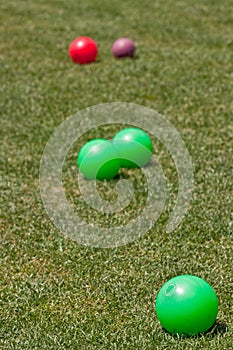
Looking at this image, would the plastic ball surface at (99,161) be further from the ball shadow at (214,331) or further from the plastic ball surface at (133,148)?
the ball shadow at (214,331)

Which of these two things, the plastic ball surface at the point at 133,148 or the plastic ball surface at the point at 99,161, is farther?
the plastic ball surface at the point at 133,148

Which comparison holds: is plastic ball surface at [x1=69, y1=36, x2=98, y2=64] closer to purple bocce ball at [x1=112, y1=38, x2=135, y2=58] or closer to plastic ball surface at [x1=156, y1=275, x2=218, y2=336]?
purple bocce ball at [x1=112, y1=38, x2=135, y2=58]

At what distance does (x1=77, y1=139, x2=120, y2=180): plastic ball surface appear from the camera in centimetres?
661

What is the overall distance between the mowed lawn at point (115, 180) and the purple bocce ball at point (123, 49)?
0.48ft

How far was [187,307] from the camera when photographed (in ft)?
13.8

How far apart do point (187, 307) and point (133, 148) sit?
9.32 ft

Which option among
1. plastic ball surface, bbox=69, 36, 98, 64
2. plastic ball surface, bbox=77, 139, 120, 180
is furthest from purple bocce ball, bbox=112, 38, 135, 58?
plastic ball surface, bbox=77, 139, 120, 180

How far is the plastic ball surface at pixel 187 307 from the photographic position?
13.9ft

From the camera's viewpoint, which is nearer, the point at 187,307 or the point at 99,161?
the point at 187,307

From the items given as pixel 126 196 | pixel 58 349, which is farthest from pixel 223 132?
pixel 58 349

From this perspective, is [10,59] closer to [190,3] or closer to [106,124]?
[106,124]

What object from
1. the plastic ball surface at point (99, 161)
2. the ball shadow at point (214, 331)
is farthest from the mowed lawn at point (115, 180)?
the plastic ball surface at point (99, 161)

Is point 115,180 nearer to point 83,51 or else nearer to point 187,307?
point 187,307

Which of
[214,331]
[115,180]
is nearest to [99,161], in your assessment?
[115,180]
